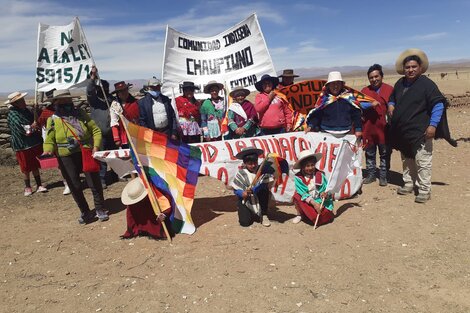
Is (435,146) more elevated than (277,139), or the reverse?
(277,139)

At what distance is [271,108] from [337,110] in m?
1.13

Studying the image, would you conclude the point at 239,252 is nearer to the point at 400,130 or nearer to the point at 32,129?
the point at 400,130

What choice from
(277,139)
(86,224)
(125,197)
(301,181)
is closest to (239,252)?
(301,181)

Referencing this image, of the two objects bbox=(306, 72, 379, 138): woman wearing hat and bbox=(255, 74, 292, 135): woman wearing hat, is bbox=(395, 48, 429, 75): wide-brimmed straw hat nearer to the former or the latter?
bbox=(306, 72, 379, 138): woman wearing hat

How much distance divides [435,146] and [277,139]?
5.58m

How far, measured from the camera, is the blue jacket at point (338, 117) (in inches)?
247

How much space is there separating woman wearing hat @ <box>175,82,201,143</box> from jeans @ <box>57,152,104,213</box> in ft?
6.36

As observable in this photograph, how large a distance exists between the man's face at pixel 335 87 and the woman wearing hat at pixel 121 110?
3.41m

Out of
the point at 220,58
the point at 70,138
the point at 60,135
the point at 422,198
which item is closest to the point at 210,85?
the point at 220,58

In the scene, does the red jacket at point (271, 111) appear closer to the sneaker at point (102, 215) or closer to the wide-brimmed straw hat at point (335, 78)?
the wide-brimmed straw hat at point (335, 78)

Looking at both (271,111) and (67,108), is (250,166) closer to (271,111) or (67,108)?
(271,111)

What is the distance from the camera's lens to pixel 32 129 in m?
7.91

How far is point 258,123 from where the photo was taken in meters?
6.83

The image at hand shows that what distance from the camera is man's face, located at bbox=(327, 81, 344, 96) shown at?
6174mm
